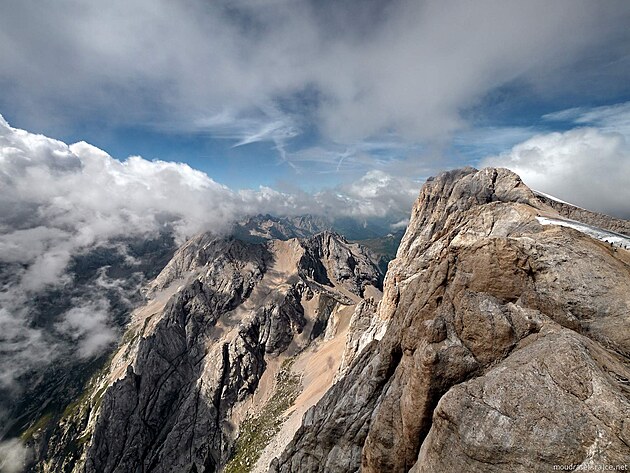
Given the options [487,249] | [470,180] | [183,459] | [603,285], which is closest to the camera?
[603,285]

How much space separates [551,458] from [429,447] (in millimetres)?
6446

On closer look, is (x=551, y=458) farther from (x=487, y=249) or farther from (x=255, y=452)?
(x=255, y=452)

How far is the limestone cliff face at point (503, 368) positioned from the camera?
1306 centimetres

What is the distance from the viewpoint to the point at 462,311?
834 inches

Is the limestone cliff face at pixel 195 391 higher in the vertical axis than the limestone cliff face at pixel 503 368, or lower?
lower

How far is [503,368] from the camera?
16156mm

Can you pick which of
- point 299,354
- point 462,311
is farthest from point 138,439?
point 462,311

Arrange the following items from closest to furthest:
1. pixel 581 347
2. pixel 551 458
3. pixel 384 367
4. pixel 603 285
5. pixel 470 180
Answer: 1. pixel 551 458
2. pixel 581 347
3. pixel 603 285
4. pixel 384 367
5. pixel 470 180

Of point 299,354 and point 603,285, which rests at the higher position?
point 603,285

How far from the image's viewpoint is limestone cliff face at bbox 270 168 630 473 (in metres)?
13.1

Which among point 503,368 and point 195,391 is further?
point 195,391

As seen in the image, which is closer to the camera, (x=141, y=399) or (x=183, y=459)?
(x=183, y=459)

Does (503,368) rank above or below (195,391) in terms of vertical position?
above

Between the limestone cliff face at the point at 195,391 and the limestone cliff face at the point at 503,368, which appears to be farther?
the limestone cliff face at the point at 195,391
